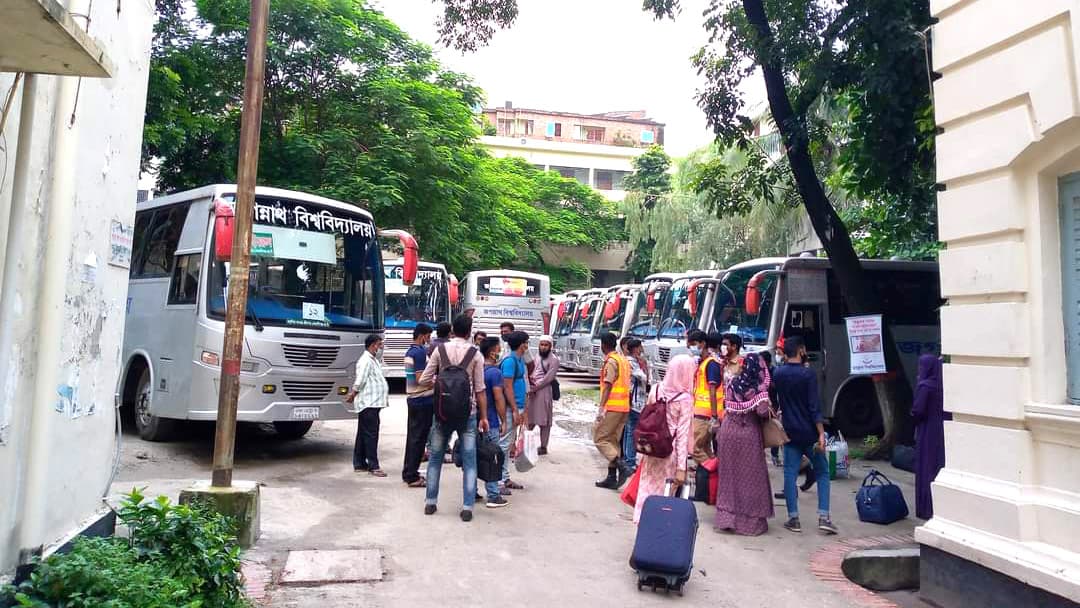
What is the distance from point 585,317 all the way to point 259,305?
1662 cm

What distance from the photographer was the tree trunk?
1027 cm

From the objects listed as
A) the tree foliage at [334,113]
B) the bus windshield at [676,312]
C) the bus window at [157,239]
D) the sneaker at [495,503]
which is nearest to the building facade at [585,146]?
the tree foliage at [334,113]

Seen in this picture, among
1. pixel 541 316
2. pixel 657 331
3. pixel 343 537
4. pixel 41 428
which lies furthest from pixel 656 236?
pixel 41 428

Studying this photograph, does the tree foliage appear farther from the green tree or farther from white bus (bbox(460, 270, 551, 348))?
the green tree

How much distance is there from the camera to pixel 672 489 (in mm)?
6520

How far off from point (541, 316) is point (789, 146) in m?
13.5

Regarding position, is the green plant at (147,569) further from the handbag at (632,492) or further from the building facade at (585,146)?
the building facade at (585,146)

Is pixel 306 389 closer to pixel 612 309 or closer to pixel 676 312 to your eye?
pixel 676 312

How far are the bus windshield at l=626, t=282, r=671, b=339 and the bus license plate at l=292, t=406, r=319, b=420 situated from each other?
31.2ft

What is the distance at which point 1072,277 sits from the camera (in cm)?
484

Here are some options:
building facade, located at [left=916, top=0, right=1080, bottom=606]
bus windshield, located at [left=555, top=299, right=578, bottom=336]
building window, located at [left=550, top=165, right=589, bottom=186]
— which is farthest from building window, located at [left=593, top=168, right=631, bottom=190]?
building facade, located at [left=916, top=0, right=1080, bottom=606]

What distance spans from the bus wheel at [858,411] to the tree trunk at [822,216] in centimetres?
174

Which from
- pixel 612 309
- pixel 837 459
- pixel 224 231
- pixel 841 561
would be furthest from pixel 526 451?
pixel 612 309

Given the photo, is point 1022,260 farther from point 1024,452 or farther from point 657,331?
point 657,331
